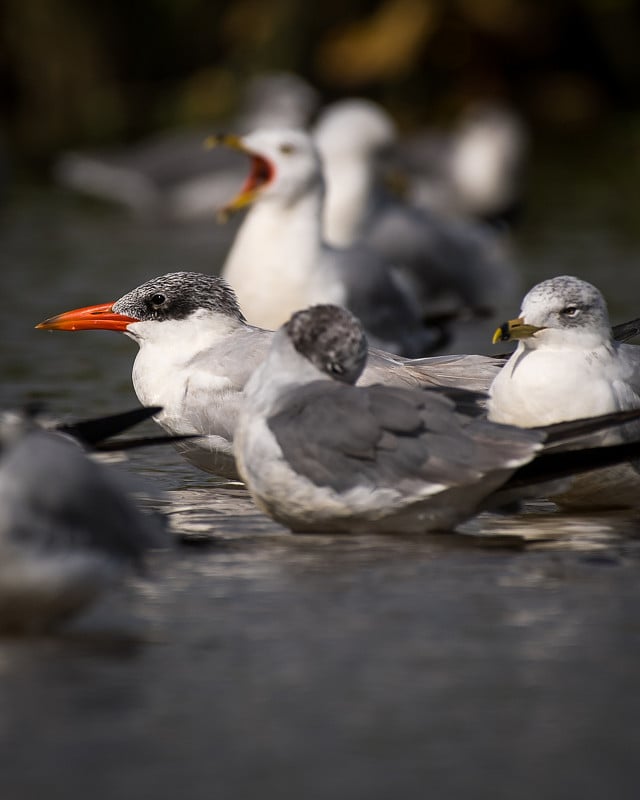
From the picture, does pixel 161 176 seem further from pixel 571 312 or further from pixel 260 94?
pixel 571 312

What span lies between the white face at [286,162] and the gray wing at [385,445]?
3.61 meters

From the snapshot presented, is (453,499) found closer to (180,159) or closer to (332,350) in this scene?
(332,350)

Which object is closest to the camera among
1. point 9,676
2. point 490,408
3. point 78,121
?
point 9,676

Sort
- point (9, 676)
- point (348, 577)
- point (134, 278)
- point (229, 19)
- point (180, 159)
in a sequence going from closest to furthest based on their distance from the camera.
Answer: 1. point (9, 676)
2. point (348, 577)
3. point (134, 278)
4. point (180, 159)
5. point (229, 19)

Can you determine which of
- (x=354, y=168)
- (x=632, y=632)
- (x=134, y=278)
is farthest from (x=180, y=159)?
(x=632, y=632)

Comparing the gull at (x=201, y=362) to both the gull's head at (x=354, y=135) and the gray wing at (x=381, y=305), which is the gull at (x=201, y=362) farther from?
the gull's head at (x=354, y=135)

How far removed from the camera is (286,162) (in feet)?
27.3

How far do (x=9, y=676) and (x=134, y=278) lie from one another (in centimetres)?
806

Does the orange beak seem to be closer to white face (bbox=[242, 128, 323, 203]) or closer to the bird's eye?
the bird's eye

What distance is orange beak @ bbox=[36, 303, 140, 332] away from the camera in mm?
5992

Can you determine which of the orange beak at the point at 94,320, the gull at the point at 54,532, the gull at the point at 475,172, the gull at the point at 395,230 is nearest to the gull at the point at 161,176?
the gull at the point at 475,172

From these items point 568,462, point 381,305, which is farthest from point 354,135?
point 568,462

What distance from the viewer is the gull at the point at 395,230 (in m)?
10.0

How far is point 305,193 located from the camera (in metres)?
8.36
